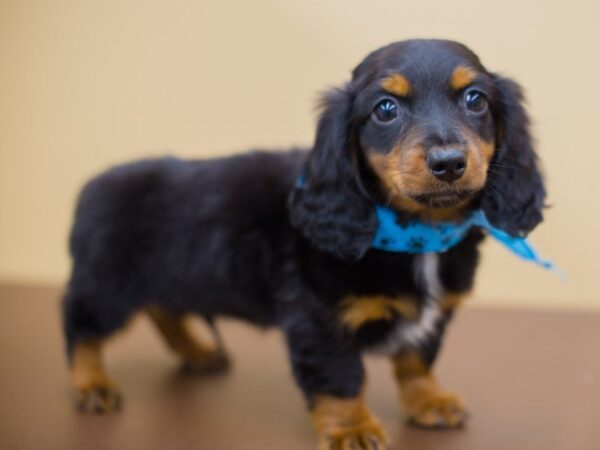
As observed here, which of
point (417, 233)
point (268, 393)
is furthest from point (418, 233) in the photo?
point (268, 393)

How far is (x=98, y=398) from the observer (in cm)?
245

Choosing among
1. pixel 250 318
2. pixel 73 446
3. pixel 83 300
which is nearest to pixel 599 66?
pixel 250 318

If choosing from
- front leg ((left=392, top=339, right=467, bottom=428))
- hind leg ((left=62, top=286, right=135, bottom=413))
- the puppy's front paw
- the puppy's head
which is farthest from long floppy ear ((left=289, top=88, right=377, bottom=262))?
hind leg ((left=62, top=286, right=135, bottom=413))

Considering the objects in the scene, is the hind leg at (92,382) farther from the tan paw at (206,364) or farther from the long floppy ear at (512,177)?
the long floppy ear at (512,177)

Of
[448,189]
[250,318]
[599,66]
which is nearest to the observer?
[448,189]

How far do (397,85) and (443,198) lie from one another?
0.92 ft

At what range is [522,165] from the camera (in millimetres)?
2035

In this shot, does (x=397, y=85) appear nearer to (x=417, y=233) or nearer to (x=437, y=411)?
(x=417, y=233)

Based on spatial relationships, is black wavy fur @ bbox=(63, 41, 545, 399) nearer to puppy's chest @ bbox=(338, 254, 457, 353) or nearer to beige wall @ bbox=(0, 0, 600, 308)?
puppy's chest @ bbox=(338, 254, 457, 353)

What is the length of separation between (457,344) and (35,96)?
80.1 inches

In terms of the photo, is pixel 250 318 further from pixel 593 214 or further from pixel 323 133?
pixel 593 214

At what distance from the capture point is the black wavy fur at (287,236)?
80.0 inches

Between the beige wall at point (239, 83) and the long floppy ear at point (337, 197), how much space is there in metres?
0.68

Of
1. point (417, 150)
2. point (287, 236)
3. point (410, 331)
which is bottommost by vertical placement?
point (410, 331)
